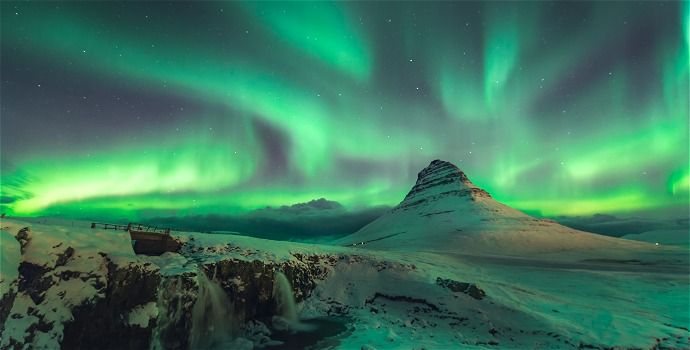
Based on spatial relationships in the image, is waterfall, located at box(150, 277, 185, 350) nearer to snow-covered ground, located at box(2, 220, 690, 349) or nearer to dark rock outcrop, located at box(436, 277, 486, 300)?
snow-covered ground, located at box(2, 220, 690, 349)

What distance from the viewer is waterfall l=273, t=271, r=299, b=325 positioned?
2531cm

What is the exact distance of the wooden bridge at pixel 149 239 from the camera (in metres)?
23.9

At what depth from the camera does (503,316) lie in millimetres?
24672

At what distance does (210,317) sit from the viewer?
2097cm

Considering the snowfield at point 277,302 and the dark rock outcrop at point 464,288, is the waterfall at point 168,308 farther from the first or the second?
the dark rock outcrop at point 464,288

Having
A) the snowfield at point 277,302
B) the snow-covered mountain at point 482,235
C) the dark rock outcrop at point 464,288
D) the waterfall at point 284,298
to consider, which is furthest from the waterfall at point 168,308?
the snow-covered mountain at point 482,235

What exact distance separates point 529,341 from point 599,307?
12.5m

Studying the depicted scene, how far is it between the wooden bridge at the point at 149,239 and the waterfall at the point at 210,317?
17.7ft

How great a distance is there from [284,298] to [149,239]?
37.1 feet

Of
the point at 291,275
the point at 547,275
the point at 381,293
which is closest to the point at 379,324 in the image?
the point at 381,293

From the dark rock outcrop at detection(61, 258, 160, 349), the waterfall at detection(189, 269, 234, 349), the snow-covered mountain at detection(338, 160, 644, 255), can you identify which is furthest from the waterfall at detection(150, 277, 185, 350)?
the snow-covered mountain at detection(338, 160, 644, 255)

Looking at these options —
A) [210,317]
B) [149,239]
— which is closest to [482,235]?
[210,317]

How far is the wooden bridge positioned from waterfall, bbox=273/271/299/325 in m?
8.35

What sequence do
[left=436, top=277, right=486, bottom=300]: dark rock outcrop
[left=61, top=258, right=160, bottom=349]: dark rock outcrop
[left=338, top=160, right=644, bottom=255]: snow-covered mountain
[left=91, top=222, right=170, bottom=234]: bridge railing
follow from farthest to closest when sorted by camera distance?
[left=338, top=160, right=644, bottom=255]: snow-covered mountain < [left=436, top=277, right=486, bottom=300]: dark rock outcrop < [left=91, top=222, right=170, bottom=234]: bridge railing < [left=61, top=258, right=160, bottom=349]: dark rock outcrop
